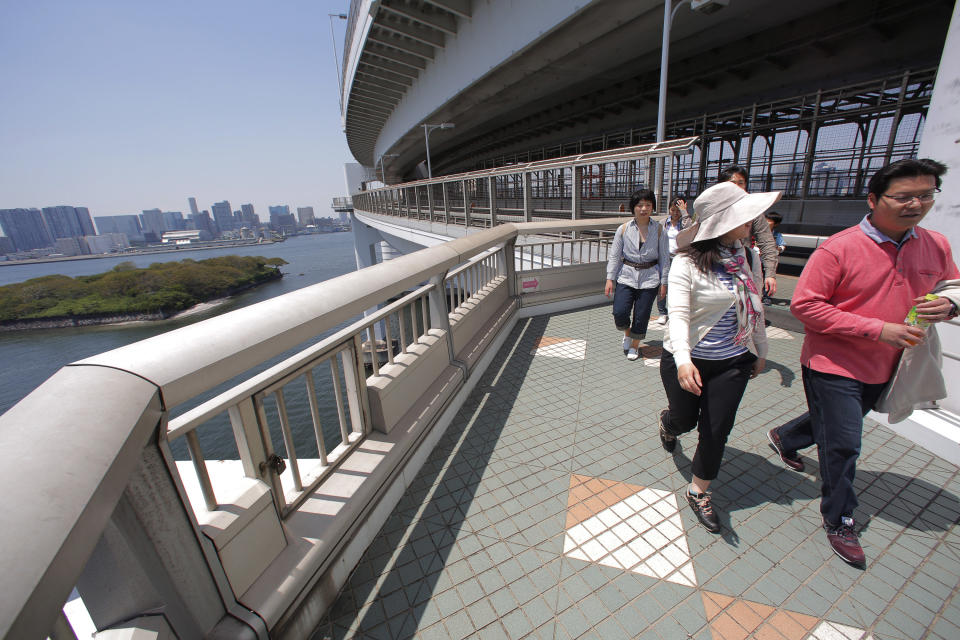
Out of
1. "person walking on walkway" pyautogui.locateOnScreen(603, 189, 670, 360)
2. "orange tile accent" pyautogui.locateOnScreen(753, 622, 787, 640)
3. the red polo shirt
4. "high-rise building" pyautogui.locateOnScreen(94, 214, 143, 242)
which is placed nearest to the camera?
"orange tile accent" pyautogui.locateOnScreen(753, 622, 787, 640)

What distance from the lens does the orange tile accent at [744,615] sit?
167cm

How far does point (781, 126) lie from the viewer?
13938mm

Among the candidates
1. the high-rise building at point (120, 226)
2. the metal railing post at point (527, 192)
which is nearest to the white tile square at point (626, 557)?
the metal railing post at point (527, 192)

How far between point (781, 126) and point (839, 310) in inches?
642

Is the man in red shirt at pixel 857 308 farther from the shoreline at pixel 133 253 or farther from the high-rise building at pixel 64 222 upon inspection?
the high-rise building at pixel 64 222

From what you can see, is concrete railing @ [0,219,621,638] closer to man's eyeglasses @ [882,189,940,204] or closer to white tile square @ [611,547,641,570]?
white tile square @ [611,547,641,570]

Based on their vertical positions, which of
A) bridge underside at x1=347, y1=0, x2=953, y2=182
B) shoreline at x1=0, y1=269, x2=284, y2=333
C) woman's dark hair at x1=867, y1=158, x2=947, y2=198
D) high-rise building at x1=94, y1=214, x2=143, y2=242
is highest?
bridge underside at x1=347, y1=0, x2=953, y2=182

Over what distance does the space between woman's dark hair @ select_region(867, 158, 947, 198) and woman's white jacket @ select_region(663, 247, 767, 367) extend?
23.4 inches

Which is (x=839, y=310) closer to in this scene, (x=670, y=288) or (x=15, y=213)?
(x=670, y=288)

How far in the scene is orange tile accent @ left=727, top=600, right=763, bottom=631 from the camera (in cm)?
167

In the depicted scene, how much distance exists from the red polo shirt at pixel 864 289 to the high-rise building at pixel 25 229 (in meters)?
215

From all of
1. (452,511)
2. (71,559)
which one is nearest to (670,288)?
(452,511)

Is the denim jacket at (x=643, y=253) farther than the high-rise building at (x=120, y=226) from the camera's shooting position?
No

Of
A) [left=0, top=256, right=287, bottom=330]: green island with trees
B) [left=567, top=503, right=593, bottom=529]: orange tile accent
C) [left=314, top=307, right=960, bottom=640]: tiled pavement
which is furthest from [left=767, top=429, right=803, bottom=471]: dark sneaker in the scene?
[left=0, top=256, right=287, bottom=330]: green island with trees
